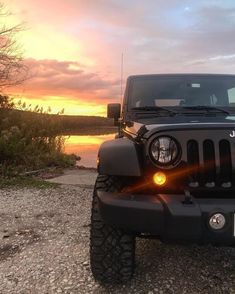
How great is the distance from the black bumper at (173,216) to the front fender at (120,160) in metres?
0.21

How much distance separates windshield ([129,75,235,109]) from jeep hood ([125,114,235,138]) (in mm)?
507

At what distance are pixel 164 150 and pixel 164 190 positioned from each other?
0.30m

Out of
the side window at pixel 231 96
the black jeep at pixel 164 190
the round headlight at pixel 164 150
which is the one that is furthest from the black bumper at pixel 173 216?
the side window at pixel 231 96

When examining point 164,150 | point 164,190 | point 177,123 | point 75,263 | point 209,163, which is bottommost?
point 75,263

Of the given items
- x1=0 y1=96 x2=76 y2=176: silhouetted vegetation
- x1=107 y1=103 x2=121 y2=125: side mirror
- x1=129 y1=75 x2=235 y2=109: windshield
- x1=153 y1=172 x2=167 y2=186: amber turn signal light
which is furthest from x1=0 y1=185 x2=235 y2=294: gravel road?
x1=0 y1=96 x2=76 y2=176: silhouetted vegetation

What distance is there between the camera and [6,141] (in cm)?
951

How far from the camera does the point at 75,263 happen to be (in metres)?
4.11

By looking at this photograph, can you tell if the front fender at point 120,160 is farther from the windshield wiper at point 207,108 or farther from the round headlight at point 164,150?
the windshield wiper at point 207,108

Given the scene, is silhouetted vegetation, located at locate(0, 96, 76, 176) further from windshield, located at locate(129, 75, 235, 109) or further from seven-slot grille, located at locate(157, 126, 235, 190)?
seven-slot grille, located at locate(157, 126, 235, 190)

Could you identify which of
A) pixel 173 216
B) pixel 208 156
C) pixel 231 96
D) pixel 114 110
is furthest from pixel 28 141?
pixel 173 216

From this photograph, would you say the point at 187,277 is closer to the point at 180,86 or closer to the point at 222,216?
the point at 222,216

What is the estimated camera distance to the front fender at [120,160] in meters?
3.30

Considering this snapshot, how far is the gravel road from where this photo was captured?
364 centimetres

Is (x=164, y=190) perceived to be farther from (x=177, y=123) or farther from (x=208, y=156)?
(x=177, y=123)
